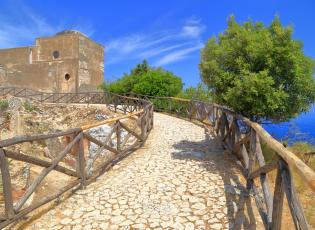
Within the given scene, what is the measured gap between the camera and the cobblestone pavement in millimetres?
3908

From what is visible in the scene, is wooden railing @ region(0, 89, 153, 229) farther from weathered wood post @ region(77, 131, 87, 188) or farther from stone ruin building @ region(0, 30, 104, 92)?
stone ruin building @ region(0, 30, 104, 92)

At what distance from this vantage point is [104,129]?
1396cm

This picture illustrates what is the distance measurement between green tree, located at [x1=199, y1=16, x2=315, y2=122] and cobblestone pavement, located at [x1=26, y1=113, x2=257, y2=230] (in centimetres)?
161

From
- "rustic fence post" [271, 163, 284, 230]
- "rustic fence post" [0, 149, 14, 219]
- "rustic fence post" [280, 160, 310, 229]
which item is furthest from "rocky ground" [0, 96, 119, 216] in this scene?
"rustic fence post" [280, 160, 310, 229]

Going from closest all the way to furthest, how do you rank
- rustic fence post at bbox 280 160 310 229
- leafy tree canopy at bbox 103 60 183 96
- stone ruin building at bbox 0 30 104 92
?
1. rustic fence post at bbox 280 160 310 229
2. leafy tree canopy at bbox 103 60 183 96
3. stone ruin building at bbox 0 30 104 92

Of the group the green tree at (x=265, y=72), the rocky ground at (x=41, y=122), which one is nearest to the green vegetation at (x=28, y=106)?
the rocky ground at (x=41, y=122)

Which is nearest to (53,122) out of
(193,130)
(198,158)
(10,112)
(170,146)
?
(10,112)

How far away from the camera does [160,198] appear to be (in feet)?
15.2

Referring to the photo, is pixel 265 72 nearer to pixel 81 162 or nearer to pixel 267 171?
pixel 267 171

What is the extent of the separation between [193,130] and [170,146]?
117 inches

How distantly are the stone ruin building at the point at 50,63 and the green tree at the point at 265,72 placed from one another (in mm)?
24657

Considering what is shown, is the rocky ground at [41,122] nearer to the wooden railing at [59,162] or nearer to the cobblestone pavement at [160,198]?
the wooden railing at [59,162]

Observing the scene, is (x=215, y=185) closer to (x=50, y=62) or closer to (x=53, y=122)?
(x=53, y=122)

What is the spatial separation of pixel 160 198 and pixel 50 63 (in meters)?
27.3
